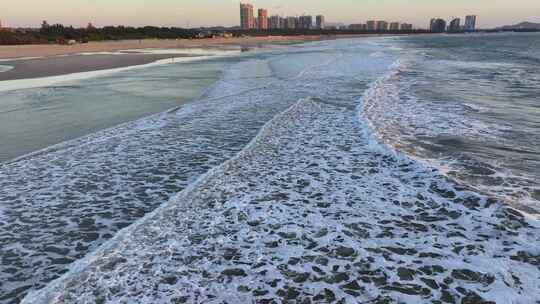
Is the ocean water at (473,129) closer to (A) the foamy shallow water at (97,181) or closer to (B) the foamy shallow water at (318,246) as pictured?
(B) the foamy shallow water at (318,246)

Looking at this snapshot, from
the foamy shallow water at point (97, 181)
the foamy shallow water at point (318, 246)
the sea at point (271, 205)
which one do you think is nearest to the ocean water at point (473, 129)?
the sea at point (271, 205)

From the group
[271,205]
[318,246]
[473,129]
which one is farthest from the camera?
[473,129]

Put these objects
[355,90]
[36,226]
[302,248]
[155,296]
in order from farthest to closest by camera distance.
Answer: [355,90] < [36,226] < [302,248] < [155,296]

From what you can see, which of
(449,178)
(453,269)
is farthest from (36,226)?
(449,178)

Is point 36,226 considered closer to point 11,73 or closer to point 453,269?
point 453,269

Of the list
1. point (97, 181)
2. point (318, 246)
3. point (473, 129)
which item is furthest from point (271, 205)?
point (473, 129)

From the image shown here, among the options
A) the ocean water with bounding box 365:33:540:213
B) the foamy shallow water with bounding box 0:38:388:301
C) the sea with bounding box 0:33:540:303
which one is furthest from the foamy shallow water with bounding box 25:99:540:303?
the ocean water with bounding box 365:33:540:213

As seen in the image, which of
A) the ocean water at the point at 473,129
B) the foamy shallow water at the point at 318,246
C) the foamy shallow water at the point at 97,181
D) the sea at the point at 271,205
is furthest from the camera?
the ocean water at the point at 473,129

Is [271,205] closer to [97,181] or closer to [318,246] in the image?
[318,246]
